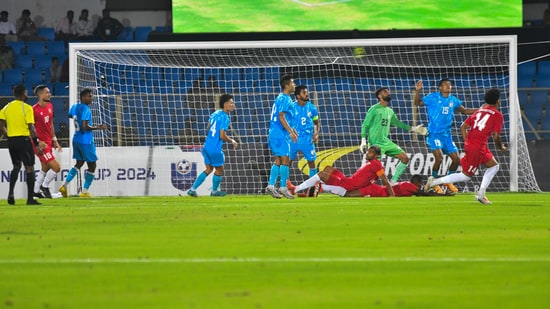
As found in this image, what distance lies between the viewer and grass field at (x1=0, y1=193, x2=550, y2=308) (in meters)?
6.22

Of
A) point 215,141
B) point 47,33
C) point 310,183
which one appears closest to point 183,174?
point 215,141

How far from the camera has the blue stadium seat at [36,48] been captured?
1129 inches

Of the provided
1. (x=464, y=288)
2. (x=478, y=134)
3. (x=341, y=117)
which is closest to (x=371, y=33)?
(x=341, y=117)

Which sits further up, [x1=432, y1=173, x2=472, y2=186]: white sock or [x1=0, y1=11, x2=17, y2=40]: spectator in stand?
[x1=0, y1=11, x2=17, y2=40]: spectator in stand

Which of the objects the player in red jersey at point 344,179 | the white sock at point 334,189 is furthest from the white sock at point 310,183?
the white sock at point 334,189

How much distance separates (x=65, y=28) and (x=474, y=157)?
1627cm

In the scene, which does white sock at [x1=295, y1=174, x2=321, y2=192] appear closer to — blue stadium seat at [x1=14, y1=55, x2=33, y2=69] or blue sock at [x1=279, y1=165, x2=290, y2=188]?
blue sock at [x1=279, y1=165, x2=290, y2=188]

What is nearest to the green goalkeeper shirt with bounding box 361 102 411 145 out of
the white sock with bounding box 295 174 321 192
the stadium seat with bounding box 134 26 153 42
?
the white sock with bounding box 295 174 321 192

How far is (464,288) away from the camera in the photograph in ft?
21.5

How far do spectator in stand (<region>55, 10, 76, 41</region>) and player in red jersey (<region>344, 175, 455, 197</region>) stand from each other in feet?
42.5

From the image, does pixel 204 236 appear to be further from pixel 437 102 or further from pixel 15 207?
pixel 437 102

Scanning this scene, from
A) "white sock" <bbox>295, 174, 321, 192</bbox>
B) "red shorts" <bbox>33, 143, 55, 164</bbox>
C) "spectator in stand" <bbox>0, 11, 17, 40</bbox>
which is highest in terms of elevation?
"spectator in stand" <bbox>0, 11, 17, 40</bbox>

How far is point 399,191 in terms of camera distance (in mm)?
18703

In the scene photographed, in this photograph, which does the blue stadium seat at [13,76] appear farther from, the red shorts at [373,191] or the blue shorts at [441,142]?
the red shorts at [373,191]
